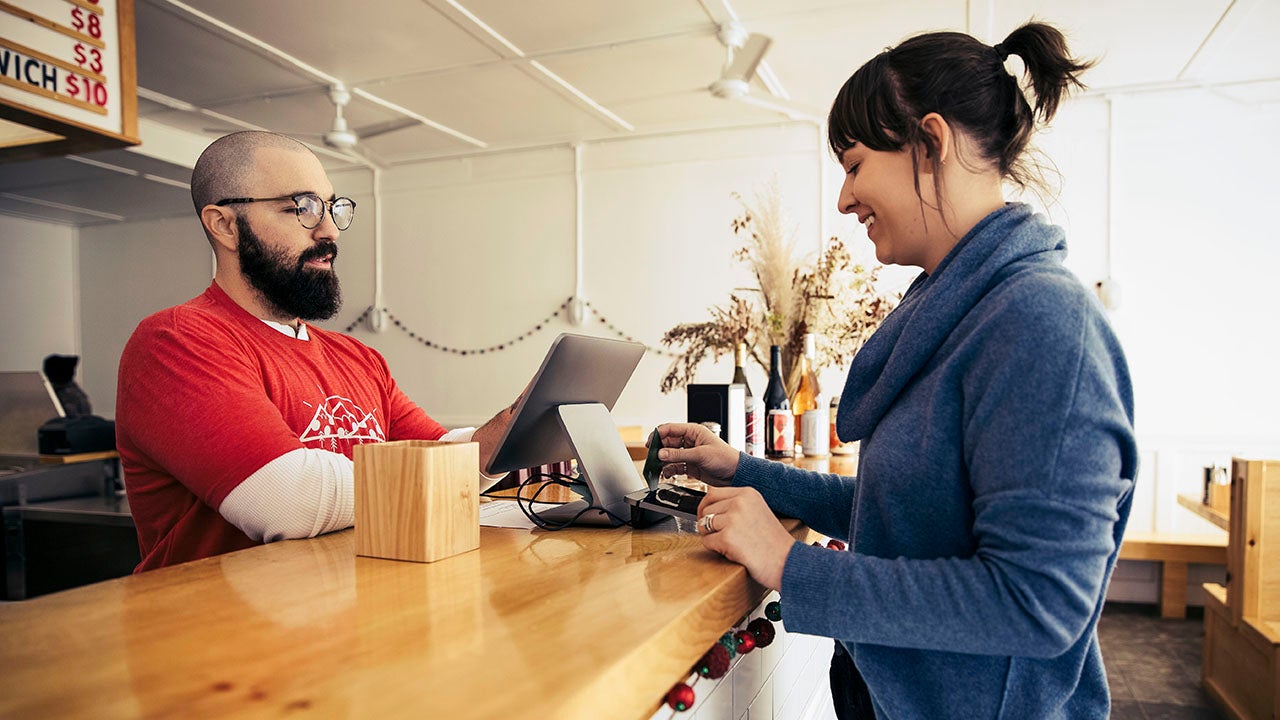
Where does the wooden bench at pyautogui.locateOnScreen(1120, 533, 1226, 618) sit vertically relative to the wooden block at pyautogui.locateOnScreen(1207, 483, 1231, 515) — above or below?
below

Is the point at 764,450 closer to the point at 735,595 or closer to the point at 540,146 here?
the point at 735,595

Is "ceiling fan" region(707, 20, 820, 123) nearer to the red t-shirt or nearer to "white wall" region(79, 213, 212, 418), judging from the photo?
the red t-shirt

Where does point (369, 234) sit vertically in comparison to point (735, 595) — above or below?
above

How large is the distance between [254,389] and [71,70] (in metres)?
2.02

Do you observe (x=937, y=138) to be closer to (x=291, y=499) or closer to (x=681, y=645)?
(x=681, y=645)

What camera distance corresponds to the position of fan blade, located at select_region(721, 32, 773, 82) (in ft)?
11.9

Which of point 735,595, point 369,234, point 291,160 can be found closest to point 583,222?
point 369,234

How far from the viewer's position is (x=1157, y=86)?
4.57 meters

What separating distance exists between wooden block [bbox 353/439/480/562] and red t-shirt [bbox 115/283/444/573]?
30 centimetres

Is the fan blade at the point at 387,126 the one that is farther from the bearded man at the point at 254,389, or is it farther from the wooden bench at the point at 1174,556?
the wooden bench at the point at 1174,556

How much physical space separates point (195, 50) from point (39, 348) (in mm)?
4576

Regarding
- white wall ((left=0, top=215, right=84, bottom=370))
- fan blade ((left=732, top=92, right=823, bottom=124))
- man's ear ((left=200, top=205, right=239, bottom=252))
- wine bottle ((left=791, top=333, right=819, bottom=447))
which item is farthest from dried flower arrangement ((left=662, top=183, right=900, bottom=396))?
white wall ((left=0, top=215, right=84, bottom=370))

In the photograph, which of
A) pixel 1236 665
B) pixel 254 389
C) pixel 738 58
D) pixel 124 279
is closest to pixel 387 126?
pixel 738 58

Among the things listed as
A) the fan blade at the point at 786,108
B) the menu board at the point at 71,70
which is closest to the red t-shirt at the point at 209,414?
the menu board at the point at 71,70
